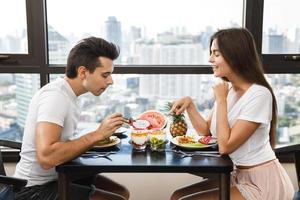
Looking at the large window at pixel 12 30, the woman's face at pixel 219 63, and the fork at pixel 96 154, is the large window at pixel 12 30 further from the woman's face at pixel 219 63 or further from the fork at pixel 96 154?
the woman's face at pixel 219 63

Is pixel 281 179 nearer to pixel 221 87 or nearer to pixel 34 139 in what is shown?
pixel 221 87

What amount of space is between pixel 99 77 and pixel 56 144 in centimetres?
39

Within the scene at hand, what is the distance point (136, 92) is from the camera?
257 cm

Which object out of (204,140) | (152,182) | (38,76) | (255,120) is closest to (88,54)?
(204,140)

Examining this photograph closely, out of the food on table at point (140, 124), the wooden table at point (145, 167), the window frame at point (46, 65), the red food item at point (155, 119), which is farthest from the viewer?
the window frame at point (46, 65)

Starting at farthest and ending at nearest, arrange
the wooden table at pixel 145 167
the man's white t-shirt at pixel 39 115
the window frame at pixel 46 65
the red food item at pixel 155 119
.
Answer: the window frame at pixel 46 65 → the red food item at pixel 155 119 → the man's white t-shirt at pixel 39 115 → the wooden table at pixel 145 167

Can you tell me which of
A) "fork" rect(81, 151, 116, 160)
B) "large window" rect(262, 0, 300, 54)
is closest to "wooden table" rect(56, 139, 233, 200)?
"fork" rect(81, 151, 116, 160)

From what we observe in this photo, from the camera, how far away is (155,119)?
2.00 metres

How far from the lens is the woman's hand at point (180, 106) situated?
1.91 metres

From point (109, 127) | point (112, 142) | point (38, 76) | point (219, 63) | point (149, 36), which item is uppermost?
point (149, 36)

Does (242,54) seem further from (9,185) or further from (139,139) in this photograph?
(9,185)

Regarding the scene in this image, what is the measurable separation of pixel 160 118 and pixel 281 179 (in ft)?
2.21

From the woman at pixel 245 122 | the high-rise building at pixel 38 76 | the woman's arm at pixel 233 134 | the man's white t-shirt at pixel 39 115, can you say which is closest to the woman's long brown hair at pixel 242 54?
the woman at pixel 245 122

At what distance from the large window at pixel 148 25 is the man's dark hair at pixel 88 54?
754 millimetres
